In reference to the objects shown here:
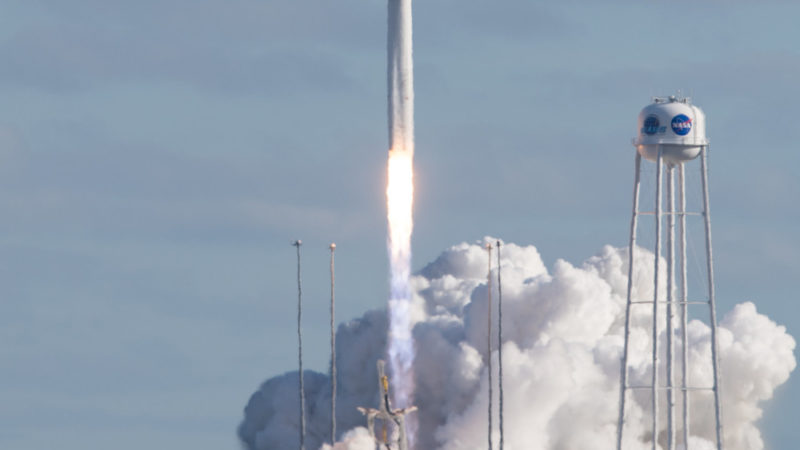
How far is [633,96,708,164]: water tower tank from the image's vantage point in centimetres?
16450

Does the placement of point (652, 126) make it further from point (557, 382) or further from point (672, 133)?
point (557, 382)

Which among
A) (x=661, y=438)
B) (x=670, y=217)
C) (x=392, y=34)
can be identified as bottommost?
(x=661, y=438)

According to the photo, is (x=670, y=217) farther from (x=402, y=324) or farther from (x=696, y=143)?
(x=402, y=324)

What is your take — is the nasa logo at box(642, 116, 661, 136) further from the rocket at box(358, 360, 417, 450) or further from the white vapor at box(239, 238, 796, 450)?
the white vapor at box(239, 238, 796, 450)

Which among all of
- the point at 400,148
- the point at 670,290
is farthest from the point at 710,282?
the point at 400,148

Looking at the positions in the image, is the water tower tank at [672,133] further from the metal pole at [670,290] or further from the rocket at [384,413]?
the rocket at [384,413]

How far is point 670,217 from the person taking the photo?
169m

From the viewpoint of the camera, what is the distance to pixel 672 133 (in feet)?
540

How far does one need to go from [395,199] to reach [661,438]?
125 feet

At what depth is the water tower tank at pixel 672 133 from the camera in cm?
16450

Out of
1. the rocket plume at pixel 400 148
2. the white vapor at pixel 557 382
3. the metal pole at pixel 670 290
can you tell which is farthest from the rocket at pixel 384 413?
the white vapor at pixel 557 382

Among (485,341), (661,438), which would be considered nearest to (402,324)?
(485,341)

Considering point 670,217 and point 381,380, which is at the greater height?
point 670,217

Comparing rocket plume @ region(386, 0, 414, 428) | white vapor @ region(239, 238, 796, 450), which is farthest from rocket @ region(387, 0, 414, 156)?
white vapor @ region(239, 238, 796, 450)
